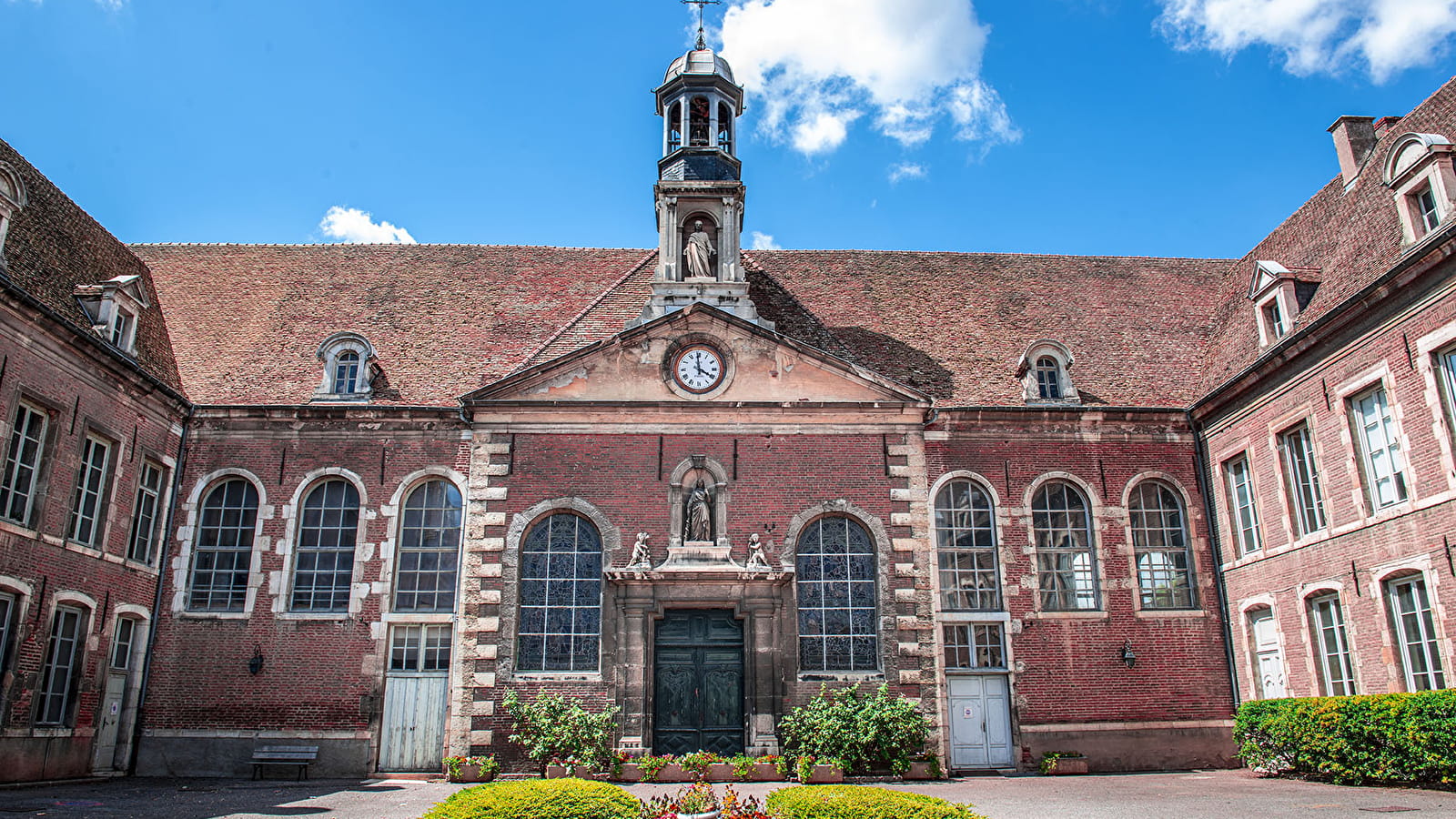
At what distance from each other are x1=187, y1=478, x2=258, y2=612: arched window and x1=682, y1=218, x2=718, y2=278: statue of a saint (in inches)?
344

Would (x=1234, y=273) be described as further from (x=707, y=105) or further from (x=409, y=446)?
(x=409, y=446)

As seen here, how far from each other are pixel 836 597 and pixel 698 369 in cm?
461

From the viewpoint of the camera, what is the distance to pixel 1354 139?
1841 centimetres

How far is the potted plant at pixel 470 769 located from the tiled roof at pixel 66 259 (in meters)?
8.16

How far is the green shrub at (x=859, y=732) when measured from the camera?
15.3 metres

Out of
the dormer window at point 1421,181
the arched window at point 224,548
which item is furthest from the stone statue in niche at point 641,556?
the dormer window at point 1421,181

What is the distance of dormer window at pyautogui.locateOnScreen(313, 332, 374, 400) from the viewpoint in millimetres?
17984

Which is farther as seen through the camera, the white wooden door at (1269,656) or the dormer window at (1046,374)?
the dormer window at (1046,374)

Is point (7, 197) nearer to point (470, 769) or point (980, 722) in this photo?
point (470, 769)

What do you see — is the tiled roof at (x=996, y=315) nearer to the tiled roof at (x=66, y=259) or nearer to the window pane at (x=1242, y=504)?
the window pane at (x=1242, y=504)

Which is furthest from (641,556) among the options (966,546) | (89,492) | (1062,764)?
(89,492)

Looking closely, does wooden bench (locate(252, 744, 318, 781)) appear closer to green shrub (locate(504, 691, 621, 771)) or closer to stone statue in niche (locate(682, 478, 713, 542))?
green shrub (locate(504, 691, 621, 771))

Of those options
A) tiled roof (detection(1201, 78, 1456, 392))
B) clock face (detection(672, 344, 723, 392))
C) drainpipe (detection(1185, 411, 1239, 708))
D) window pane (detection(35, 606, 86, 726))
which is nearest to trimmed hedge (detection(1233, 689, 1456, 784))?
drainpipe (detection(1185, 411, 1239, 708))

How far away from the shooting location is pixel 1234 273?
21.5 metres
